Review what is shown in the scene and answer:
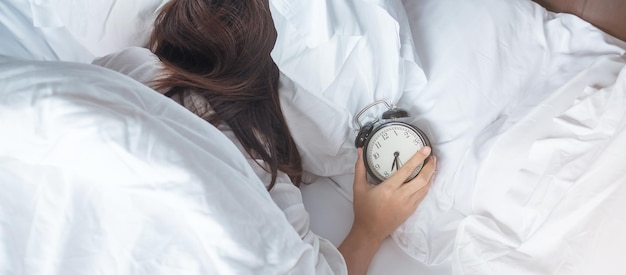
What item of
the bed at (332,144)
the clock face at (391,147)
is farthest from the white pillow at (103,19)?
the clock face at (391,147)

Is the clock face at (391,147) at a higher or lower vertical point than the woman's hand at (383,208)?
higher

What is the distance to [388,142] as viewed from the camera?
932mm

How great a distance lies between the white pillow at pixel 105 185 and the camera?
1.80 feet

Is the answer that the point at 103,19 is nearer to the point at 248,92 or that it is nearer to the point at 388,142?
the point at 248,92

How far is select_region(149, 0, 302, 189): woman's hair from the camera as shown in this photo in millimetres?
823

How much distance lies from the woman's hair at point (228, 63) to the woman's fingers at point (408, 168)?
0.54 feet

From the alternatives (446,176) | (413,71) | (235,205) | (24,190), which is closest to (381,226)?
(446,176)

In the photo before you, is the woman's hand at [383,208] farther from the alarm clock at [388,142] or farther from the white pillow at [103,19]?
the white pillow at [103,19]

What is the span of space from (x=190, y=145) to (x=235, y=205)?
3.2 inches

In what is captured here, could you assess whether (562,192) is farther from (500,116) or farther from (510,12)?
(510,12)

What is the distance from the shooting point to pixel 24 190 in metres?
0.57

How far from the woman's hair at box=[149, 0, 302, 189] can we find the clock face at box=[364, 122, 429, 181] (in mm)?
138

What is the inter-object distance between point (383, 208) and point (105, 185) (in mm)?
456

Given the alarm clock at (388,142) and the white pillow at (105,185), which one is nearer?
the white pillow at (105,185)
